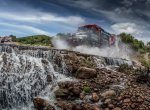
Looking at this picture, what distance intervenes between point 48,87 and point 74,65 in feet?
15.1

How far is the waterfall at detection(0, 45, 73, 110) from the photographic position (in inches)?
918

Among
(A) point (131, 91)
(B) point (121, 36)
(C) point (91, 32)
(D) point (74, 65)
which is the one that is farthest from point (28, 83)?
(B) point (121, 36)

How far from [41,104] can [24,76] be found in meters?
3.94

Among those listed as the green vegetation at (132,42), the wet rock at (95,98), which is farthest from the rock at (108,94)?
the green vegetation at (132,42)

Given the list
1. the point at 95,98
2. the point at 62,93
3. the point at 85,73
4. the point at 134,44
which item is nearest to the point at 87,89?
the point at 95,98

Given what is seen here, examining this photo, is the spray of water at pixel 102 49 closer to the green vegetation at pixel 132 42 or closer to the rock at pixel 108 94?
the green vegetation at pixel 132 42

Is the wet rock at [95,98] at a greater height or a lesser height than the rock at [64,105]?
greater

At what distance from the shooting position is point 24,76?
25.3m

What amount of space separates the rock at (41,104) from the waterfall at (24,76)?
3.96ft

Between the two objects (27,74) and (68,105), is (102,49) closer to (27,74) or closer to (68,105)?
(27,74)

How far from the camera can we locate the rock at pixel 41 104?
864 inches

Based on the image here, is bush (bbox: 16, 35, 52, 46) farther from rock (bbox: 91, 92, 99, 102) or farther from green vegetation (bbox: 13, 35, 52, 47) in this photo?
rock (bbox: 91, 92, 99, 102)

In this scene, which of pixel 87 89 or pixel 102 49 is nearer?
pixel 87 89

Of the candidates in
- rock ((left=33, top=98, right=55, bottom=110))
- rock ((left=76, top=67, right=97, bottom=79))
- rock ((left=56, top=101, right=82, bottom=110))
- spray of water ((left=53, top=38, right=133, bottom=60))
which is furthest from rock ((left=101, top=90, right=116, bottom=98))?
spray of water ((left=53, top=38, right=133, bottom=60))
